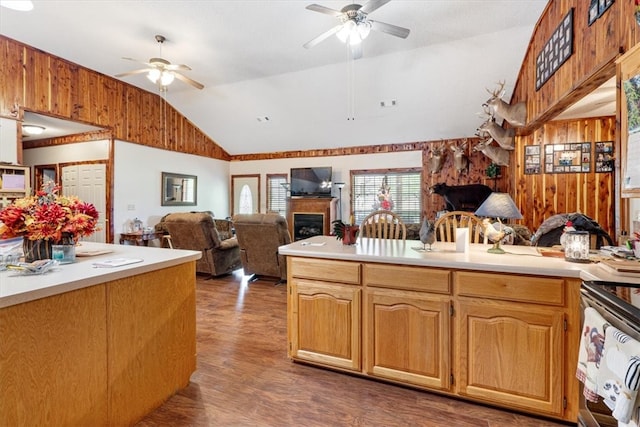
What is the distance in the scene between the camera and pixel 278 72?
18.8 ft

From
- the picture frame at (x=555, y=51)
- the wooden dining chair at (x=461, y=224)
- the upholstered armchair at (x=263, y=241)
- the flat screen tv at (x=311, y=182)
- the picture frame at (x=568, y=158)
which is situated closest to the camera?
the wooden dining chair at (x=461, y=224)

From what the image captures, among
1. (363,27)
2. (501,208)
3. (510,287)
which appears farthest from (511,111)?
(510,287)

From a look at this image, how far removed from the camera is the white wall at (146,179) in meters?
6.15

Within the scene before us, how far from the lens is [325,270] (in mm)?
2309

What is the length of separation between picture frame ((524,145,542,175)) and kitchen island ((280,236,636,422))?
3709mm

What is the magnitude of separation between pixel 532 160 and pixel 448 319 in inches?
184

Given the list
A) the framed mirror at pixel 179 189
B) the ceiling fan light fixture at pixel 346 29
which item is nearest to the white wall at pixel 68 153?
the framed mirror at pixel 179 189

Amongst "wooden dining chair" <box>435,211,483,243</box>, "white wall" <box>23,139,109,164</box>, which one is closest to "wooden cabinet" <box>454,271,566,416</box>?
"wooden dining chair" <box>435,211,483,243</box>

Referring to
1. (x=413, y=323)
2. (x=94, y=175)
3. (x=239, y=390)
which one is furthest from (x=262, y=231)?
(x=94, y=175)

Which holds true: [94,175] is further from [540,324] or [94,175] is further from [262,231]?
[540,324]

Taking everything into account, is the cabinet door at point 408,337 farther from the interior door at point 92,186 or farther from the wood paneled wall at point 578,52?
the interior door at point 92,186

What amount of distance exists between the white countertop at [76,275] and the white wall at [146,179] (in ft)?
15.0

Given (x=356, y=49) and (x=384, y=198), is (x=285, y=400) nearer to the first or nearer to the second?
(x=356, y=49)

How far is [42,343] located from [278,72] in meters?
5.47
